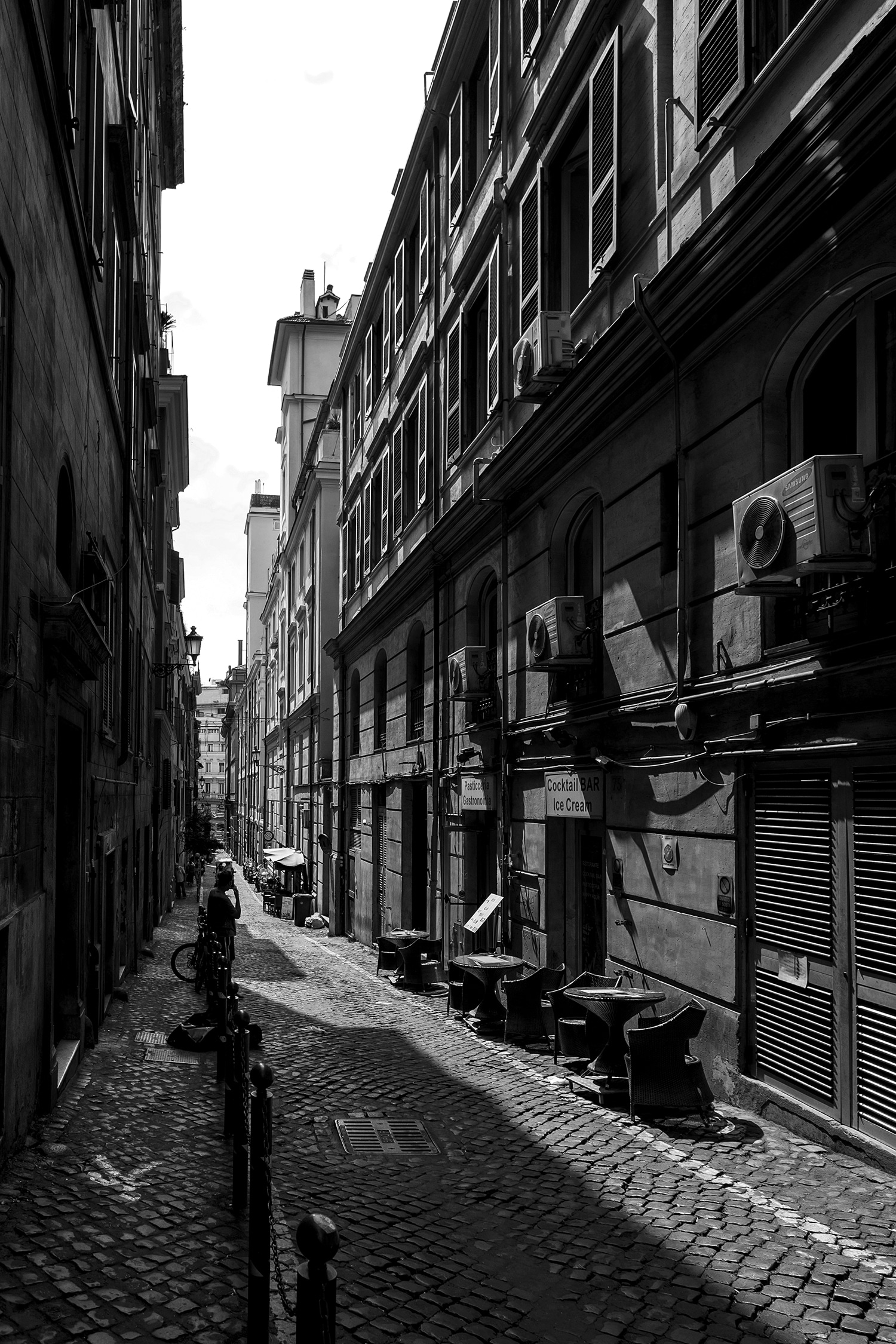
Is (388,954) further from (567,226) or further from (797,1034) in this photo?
(797,1034)

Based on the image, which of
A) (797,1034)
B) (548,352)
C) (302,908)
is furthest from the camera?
(302,908)

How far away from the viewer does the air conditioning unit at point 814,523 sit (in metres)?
7.25

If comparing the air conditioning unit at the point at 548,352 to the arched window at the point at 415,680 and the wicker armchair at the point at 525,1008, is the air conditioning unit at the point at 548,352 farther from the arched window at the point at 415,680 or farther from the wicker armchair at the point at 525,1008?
the arched window at the point at 415,680

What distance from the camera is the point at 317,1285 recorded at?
3.62 m

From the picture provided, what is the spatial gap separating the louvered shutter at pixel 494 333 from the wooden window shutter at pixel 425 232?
15.7ft

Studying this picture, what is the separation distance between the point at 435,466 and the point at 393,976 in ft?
29.7

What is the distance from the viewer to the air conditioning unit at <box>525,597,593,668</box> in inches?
497

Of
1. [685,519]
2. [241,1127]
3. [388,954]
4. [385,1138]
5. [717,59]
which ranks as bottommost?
[388,954]

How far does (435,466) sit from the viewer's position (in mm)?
21328

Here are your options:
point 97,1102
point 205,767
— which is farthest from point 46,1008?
point 205,767

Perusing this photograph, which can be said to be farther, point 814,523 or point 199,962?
point 199,962

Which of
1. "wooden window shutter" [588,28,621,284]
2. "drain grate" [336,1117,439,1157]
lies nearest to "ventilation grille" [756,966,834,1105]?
"drain grate" [336,1117,439,1157]

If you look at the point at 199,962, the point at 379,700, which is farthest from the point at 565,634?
the point at 379,700

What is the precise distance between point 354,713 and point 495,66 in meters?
17.9
